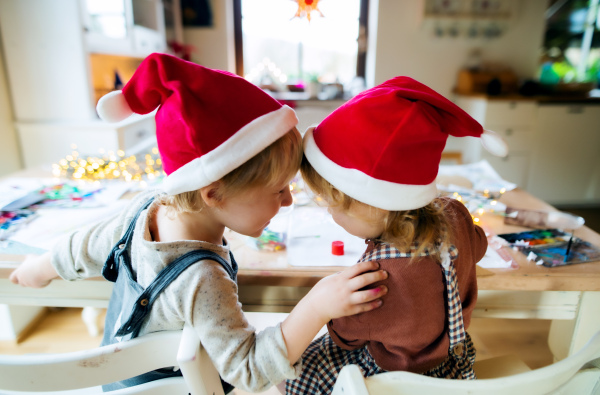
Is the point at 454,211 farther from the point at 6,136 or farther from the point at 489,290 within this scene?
the point at 6,136

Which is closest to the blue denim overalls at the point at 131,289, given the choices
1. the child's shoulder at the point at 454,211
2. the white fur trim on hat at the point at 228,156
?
the white fur trim on hat at the point at 228,156

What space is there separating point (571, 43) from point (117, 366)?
14.1 feet

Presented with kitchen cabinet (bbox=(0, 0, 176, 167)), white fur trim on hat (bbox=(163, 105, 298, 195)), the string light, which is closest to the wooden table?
white fur trim on hat (bbox=(163, 105, 298, 195))

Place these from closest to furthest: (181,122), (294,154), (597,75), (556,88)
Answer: (181,122) < (294,154) < (556,88) < (597,75)

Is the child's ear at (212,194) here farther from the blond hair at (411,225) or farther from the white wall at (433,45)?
the white wall at (433,45)

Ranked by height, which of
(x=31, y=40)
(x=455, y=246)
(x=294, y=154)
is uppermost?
(x=31, y=40)

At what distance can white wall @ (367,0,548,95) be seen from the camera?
3195mm

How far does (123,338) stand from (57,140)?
68.6 inches

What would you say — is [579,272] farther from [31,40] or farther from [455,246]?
[31,40]

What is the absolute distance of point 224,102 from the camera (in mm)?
565

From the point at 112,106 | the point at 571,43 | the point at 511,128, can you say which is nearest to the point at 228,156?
the point at 112,106

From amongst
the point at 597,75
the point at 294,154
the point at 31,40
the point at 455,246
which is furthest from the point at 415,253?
the point at 597,75

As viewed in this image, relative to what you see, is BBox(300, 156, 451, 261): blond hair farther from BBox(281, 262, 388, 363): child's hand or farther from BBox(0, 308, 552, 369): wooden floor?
BBox(0, 308, 552, 369): wooden floor

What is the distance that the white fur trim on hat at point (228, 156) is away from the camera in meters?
0.56
